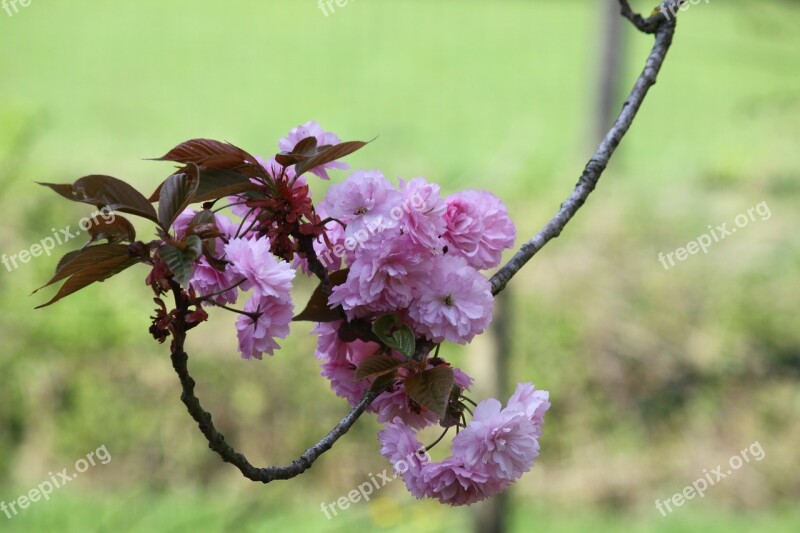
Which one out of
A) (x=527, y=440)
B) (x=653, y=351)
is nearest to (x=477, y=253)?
(x=527, y=440)

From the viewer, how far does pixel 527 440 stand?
898mm

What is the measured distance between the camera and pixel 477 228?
3.25 ft

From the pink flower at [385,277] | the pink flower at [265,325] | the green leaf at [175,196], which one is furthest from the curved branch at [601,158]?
the green leaf at [175,196]

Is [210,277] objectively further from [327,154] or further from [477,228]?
[477,228]

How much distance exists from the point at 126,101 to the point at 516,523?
5.18 metres

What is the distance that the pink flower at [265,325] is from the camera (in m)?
0.91

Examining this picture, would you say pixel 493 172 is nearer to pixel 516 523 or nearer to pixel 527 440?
pixel 516 523

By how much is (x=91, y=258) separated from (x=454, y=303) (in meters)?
0.33

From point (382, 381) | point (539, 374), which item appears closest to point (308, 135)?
point (382, 381)

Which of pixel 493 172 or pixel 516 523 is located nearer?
pixel 516 523

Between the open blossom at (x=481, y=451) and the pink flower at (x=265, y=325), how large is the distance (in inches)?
5.3

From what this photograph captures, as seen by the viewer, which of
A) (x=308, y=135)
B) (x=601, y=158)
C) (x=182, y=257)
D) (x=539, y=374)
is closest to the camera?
(x=182, y=257)

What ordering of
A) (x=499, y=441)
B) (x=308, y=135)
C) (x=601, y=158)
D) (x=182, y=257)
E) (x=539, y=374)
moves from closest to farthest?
(x=182, y=257), (x=499, y=441), (x=308, y=135), (x=601, y=158), (x=539, y=374)

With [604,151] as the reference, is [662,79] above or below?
below
